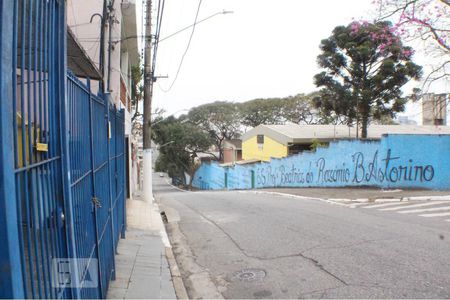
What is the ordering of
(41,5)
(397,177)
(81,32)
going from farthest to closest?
(397,177)
(81,32)
(41,5)

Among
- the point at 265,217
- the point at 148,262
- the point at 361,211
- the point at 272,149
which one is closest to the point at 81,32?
the point at 265,217

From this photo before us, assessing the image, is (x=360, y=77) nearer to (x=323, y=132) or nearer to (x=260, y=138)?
(x=323, y=132)

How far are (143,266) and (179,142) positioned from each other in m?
42.2

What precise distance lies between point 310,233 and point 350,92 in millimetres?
20501

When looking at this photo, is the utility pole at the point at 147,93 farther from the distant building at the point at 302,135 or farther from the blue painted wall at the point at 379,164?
the distant building at the point at 302,135

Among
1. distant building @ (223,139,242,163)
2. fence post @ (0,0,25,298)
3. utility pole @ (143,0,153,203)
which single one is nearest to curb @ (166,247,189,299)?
fence post @ (0,0,25,298)

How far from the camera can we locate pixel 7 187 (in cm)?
170

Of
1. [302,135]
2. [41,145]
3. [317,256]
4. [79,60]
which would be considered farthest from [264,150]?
[41,145]

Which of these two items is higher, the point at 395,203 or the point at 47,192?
the point at 47,192

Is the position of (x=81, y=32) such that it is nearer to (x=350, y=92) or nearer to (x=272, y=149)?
(x=350, y=92)

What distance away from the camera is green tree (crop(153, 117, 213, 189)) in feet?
159

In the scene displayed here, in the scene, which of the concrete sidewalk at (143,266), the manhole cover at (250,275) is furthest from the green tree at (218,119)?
the manhole cover at (250,275)

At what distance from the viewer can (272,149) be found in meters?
39.8

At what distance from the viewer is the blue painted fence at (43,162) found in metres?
1.73
